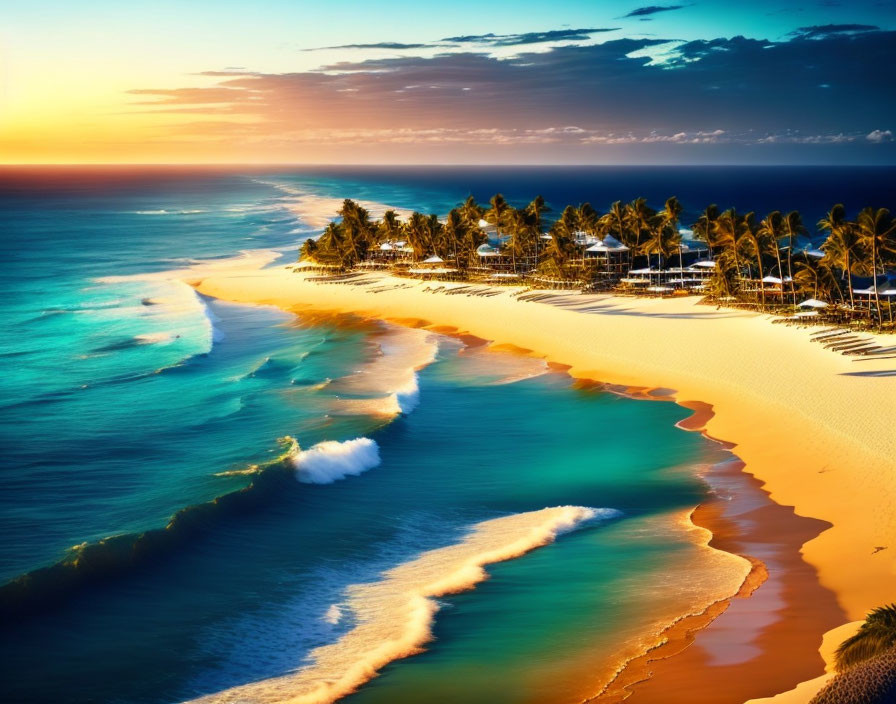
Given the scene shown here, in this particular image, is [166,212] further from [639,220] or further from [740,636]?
[740,636]

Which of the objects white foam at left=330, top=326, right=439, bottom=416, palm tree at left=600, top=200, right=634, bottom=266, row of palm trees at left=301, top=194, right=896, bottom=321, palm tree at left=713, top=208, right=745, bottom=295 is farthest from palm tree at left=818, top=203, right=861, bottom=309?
white foam at left=330, top=326, right=439, bottom=416

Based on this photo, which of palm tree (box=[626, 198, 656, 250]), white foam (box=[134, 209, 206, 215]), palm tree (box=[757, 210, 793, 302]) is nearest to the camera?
palm tree (box=[757, 210, 793, 302])

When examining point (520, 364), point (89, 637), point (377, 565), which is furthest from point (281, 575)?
point (520, 364)

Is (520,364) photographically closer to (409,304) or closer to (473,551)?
(409,304)

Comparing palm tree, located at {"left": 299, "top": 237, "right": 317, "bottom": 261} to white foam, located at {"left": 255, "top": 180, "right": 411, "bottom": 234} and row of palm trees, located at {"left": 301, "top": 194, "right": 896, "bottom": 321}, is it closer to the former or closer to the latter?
row of palm trees, located at {"left": 301, "top": 194, "right": 896, "bottom": 321}

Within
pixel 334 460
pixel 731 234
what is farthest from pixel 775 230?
pixel 334 460

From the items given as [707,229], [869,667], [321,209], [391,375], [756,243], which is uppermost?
[321,209]

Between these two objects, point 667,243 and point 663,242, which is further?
point 663,242
